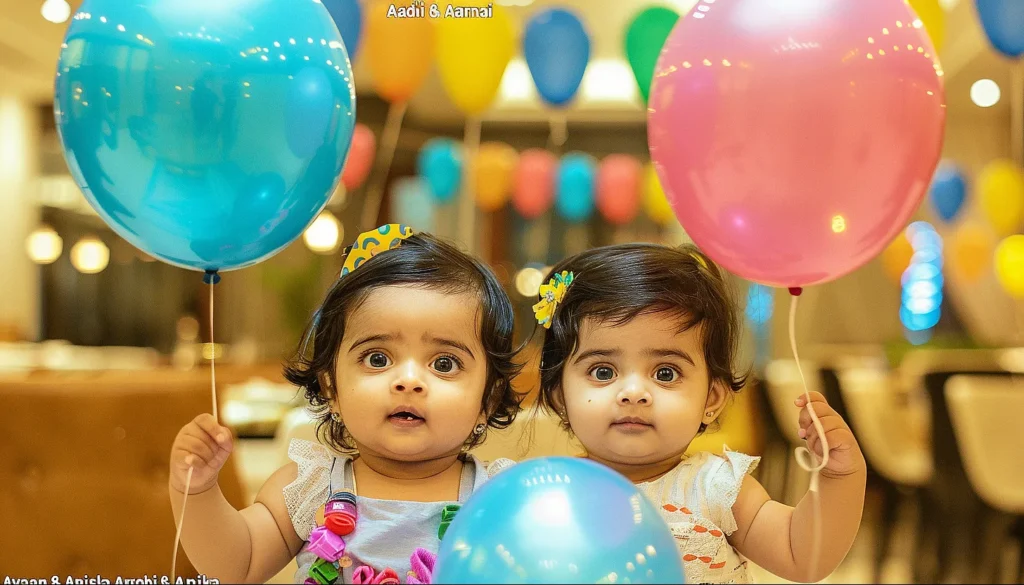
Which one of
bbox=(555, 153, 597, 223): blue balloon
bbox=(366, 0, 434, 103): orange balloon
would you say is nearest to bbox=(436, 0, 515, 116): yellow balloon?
bbox=(366, 0, 434, 103): orange balloon

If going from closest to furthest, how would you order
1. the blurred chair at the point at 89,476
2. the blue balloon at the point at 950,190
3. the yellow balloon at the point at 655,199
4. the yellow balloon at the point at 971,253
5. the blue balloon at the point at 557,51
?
the blurred chair at the point at 89,476, the blue balloon at the point at 557,51, the yellow balloon at the point at 655,199, the blue balloon at the point at 950,190, the yellow balloon at the point at 971,253

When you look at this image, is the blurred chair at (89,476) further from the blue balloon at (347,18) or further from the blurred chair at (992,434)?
the blurred chair at (992,434)

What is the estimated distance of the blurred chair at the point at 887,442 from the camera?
3768 mm

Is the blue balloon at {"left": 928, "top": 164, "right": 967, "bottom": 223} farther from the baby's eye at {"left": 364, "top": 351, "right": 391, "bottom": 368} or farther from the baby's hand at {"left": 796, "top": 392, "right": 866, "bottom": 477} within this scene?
the baby's eye at {"left": 364, "top": 351, "right": 391, "bottom": 368}

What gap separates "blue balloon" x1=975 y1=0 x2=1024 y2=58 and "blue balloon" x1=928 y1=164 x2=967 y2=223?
9.33ft

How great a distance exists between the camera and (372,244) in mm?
1279

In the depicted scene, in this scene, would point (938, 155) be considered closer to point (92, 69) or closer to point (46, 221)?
point (92, 69)

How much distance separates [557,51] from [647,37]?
12.8 inches

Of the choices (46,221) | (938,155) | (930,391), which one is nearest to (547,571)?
(938,155)

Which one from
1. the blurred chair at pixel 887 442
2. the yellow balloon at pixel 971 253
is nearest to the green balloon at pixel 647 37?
the blurred chair at pixel 887 442

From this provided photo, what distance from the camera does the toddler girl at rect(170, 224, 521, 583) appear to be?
3.70 ft

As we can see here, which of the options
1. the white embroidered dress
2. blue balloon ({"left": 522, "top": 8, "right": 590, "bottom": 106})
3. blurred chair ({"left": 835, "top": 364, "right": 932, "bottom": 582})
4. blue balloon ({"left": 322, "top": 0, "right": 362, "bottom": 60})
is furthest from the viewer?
blurred chair ({"left": 835, "top": 364, "right": 932, "bottom": 582})

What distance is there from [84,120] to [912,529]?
151 inches

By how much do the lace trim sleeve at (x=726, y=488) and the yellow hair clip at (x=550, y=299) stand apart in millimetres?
296
